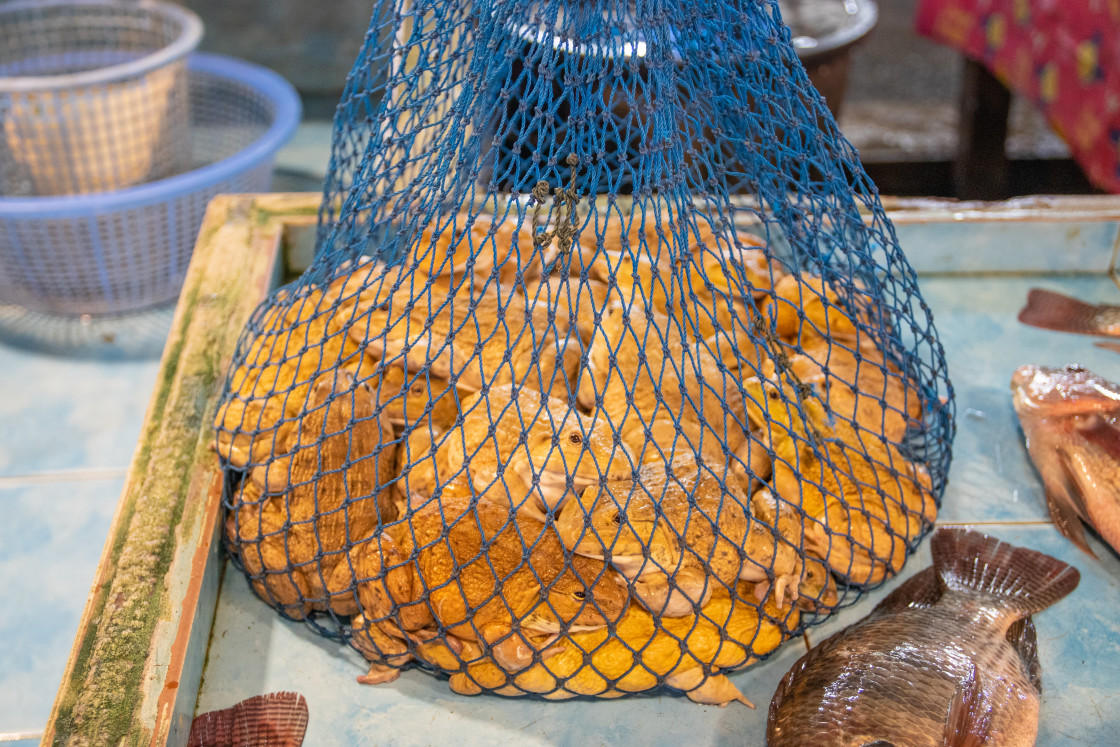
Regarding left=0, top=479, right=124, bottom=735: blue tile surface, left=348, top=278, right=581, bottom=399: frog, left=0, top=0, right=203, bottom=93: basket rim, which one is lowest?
left=0, top=479, right=124, bottom=735: blue tile surface

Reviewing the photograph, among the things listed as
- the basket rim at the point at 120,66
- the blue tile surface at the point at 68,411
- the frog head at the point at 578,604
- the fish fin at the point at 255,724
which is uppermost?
the basket rim at the point at 120,66

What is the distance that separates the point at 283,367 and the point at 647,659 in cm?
87

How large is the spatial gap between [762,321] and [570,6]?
2.01 feet

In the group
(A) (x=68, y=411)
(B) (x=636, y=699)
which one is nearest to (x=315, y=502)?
(B) (x=636, y=699)

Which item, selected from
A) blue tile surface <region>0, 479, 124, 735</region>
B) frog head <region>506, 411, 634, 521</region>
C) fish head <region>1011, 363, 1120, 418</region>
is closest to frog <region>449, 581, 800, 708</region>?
frog head <region>506, 411, 634, 521</region>

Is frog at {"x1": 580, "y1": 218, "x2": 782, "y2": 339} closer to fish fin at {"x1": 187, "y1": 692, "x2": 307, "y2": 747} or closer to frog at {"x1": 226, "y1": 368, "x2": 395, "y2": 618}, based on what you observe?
frog at {"x1": 226, "y1": 368, "x2": 395, "y2": 618}

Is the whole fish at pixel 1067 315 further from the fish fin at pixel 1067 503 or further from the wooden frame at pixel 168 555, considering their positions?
the wooden frame at pixel 168 555

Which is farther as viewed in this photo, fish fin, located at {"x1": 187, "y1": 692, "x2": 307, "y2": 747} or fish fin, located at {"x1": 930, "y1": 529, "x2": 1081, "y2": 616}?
fish fin, located at {"x1": 930, "y1": 529, "x2": 1081, "y2": 616}

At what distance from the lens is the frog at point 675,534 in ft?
5.05

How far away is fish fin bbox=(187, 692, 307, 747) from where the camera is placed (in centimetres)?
155

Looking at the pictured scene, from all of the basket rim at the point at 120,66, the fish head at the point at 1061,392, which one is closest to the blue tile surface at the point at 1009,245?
the fish head at the point at 1061,392

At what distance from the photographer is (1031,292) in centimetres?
248

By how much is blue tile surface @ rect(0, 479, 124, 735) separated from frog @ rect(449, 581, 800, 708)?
949 millimetres

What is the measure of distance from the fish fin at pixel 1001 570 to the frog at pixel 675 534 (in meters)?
0.38
